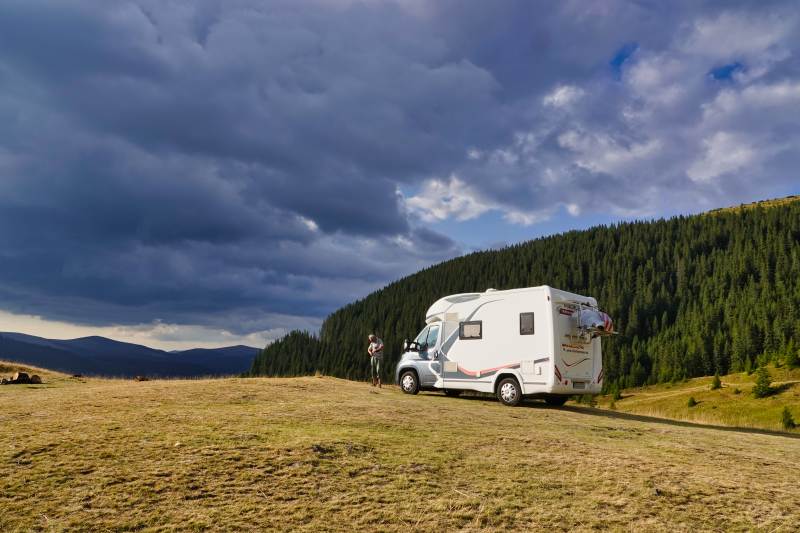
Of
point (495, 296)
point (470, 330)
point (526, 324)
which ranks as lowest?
point (470, 330)

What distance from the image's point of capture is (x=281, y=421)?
11281 mm

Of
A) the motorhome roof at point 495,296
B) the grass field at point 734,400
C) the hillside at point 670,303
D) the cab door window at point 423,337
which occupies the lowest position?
the grass field at point 734,400

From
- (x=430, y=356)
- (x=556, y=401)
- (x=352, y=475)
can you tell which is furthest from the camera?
(x=430, y=356)

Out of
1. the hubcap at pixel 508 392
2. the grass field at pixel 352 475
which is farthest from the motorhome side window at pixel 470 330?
the grass field at pixel 352 475

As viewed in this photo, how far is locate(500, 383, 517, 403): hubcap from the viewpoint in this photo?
18812mm

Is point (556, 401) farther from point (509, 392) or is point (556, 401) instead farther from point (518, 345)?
point (518, 345)

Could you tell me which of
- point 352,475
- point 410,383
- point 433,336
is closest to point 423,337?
point 433,336

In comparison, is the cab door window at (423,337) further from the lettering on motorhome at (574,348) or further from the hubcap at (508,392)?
the lettering on motorhome at (574,348)

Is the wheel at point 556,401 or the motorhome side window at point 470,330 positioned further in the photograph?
the wheel at point 556,401

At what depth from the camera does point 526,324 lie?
18688 mm

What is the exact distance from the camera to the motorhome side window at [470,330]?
65.5 ft

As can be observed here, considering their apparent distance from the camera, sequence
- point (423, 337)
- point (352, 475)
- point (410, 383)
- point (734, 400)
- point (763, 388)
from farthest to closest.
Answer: point (734, 400) → point (763, 388) → point (410, 383) → point (423, 337) → point (352, 475)

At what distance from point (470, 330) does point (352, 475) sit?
13.0m

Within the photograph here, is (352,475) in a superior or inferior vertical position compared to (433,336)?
inferior
